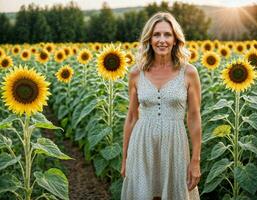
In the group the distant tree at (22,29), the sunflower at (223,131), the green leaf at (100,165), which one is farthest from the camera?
the distant tree at (22,29)

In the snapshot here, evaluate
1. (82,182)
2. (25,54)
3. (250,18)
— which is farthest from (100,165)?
(250,18)

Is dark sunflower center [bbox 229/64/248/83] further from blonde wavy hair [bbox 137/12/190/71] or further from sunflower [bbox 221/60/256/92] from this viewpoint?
blonde wavy hair [bbox 137/12/190/71]

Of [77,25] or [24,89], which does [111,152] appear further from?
[77,25]

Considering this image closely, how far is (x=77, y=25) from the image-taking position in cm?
4900

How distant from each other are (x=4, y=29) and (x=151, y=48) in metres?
42.5

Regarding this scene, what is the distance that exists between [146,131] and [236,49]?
8985mm

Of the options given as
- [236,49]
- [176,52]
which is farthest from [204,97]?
[236,49]

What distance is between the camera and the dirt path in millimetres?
6336

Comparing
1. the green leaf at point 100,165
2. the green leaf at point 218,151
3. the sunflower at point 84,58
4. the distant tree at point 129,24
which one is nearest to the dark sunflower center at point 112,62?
the green leaf at point 100,165

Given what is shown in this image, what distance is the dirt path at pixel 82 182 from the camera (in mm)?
6336

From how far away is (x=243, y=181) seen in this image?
15.4 feet

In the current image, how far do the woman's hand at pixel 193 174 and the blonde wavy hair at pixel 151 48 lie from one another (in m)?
0.71

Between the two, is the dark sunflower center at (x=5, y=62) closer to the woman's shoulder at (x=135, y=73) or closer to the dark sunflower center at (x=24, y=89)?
the dark sunflower center at (x=24, y=89)

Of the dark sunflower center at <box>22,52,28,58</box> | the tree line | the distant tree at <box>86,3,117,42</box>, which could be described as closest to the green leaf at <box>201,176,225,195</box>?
the dark sunflower center at <box>22,52,28,58</box>
